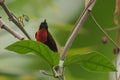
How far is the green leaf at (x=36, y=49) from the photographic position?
2.25ft

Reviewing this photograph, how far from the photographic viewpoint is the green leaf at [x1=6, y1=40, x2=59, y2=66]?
687 mm

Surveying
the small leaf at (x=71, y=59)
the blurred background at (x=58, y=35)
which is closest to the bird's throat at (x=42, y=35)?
the small leaf at (x=71, y=59)

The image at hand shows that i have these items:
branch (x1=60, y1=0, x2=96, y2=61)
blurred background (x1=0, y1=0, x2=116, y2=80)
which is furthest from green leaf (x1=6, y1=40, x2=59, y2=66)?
blurred background (x1=0, y1=0, x2=116, y2=80)

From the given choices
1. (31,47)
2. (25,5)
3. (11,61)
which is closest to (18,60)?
(11,61)

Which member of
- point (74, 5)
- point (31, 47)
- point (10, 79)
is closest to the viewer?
point (31, 47)

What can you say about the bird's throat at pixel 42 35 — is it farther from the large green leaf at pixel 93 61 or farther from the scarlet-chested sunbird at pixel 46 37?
the large green leaf at pixel 93 61

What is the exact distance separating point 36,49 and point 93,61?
107 millimetres

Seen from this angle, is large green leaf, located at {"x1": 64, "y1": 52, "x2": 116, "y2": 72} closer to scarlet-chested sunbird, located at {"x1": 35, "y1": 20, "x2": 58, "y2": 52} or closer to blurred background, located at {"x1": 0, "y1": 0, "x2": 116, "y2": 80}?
scarlet-chested sunbird, located at {"x1": 35, "y1": 20, "x2": 58, "y2": 52}

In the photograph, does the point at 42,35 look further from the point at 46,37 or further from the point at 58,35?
the point at 58,35

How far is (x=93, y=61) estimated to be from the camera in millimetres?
720

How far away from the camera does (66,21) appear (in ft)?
4.66

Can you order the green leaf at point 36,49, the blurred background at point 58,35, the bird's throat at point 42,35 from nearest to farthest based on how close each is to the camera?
the green leaf at point 36,49 < the bird's throat at point 42,35 < the blurred background at point 58,35

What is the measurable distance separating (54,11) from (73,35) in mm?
691

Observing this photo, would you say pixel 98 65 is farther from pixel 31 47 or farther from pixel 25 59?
pixel 25 59
